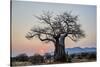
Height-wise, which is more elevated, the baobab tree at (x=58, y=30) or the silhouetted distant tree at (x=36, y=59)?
the baobab tree at (x=58, y=30)

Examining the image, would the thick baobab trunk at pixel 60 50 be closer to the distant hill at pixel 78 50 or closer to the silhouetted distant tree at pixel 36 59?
the distant hill at pixel 78 50

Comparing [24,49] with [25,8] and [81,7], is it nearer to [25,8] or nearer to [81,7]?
[25,8]

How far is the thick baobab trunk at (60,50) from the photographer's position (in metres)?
2.41

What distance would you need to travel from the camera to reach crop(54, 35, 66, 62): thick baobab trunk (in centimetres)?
241

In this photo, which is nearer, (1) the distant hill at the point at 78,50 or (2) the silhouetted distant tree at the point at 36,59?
(2) the silhouetted distant tree at the point at 36,59

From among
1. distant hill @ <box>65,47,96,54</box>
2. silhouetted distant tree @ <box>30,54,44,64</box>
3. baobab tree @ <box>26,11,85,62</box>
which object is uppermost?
baobab tree @ <box>26,11,85,62</box>

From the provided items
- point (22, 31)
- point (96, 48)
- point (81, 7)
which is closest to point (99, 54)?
point (96, 48)

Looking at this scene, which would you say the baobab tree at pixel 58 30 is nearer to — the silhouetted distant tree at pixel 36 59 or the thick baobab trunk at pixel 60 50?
the thick baobab trunk at pixel 60 50

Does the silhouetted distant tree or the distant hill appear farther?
the distant hill

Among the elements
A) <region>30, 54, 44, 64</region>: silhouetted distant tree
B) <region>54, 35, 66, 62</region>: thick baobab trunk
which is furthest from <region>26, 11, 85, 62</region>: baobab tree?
<region>30, 54, 44, 64</region>: silhouetted distant tree

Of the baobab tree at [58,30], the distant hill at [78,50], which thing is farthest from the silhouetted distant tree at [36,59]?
the distant hill at [78,50]

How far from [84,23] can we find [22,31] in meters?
0.91

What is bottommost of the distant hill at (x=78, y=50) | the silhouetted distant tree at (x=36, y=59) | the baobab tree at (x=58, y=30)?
the silhouetted distant tree at (x=36, y=59)

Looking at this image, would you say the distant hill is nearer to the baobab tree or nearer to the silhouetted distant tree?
the baobab tree
